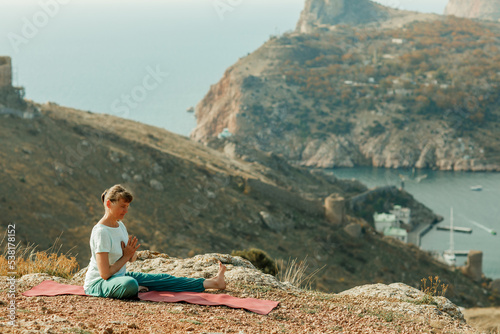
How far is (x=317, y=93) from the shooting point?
126438mm

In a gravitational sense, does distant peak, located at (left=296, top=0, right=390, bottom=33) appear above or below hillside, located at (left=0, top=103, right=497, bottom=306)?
above

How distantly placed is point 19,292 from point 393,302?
4021mm

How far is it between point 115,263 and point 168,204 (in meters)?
21.1

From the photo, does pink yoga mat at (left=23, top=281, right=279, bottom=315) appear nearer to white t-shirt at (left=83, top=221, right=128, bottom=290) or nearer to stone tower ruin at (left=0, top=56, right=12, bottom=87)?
white t-shirt at (left=83, top=221, right=128, bottom=290)

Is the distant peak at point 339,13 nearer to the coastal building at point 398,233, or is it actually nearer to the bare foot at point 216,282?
the coastal building at point 398,233

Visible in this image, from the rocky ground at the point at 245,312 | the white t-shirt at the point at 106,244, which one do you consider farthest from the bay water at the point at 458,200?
the white t-shirt at the point at 106,244

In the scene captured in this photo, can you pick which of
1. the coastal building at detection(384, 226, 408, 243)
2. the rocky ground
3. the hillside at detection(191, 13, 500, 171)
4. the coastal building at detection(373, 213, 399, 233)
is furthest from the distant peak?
the rocky ground

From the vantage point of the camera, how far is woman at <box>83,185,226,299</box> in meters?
5.99

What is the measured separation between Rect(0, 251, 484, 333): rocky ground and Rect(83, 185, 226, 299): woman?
16cm

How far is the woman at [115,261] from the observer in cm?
599

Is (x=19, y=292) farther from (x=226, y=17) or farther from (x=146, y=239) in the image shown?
(x=226, y=17)

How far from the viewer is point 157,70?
5281 inches

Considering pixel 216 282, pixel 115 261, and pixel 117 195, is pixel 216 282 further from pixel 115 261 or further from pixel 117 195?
pixel 117 195

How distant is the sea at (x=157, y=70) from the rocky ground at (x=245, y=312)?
56.4 m
